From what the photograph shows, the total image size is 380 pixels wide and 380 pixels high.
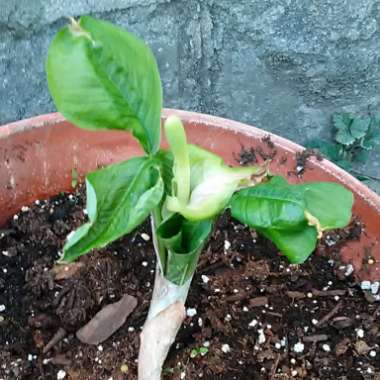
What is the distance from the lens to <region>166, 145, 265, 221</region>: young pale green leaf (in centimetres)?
62

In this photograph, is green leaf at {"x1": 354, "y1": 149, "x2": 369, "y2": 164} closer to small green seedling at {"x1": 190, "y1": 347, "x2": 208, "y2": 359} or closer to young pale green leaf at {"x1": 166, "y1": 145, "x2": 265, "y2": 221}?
small green seedling at {"x1": 190, "y1": 347, "x2": 208, "y2": 359}

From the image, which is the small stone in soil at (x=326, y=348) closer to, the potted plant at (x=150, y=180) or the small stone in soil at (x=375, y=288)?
the small stone in soil at (x=375, y=288)

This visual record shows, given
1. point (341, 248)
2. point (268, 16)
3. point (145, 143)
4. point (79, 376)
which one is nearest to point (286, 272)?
point (341, 248)

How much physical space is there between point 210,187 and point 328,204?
11cm

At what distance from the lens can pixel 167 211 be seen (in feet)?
2.24

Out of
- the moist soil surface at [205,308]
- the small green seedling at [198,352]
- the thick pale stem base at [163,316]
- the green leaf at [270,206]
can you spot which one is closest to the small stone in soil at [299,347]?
the moist soil surface at [205,308]

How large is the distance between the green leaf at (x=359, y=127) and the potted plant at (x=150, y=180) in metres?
0.86

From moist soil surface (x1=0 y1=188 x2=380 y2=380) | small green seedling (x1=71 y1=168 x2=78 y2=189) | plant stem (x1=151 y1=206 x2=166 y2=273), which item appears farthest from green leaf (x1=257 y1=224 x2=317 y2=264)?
small green seedling (x1=71 y1=168 x2=78 y2=189)

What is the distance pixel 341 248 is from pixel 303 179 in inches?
4.4

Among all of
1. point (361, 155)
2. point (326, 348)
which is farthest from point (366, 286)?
point (361, 155)

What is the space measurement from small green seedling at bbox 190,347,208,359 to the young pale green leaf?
0.36 meters

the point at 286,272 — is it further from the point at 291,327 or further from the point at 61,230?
the point at 61,230

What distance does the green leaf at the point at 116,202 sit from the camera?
0.60 meters

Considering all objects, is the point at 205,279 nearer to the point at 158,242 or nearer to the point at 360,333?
the point at 360,333
